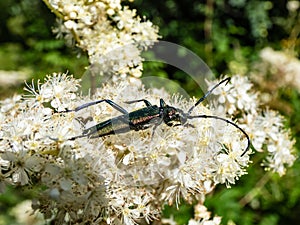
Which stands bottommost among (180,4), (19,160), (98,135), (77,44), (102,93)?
(19,160)

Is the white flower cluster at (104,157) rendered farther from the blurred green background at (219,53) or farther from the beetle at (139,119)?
the blurred green background at (219,53)

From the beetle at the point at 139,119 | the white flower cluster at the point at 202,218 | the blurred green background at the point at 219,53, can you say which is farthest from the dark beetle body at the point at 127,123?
the blurred green background at the point at 219,53

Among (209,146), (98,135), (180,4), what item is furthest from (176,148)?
(180,4)

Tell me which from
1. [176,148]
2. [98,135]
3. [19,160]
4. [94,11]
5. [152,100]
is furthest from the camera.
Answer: [94,11]

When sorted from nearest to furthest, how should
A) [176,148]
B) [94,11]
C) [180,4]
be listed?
[176,148] < [94,11] < [180,4]

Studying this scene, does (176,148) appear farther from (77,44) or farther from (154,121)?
(77,44)

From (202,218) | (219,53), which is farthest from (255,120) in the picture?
(219,53)

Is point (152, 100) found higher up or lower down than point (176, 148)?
higher up

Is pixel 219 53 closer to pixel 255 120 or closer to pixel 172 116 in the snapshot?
pixel 255 120

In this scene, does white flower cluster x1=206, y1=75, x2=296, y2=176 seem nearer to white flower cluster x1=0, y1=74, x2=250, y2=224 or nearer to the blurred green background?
white flower cluster x1=0, y1=74, x2=250, y2=224
